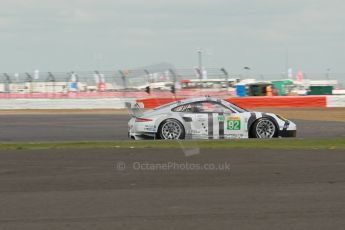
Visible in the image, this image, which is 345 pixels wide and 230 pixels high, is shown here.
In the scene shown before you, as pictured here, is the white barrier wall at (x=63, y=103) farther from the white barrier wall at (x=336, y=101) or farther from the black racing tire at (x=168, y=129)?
the black racing tire at (x=168, y=129)

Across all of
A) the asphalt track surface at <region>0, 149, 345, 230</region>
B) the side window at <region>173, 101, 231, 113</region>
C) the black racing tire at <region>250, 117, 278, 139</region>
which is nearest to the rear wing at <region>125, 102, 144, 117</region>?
the side window at <region>173, 101, 231, 113</region>

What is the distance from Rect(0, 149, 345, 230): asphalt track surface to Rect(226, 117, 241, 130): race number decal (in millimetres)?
4053

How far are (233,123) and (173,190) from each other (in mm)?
8061

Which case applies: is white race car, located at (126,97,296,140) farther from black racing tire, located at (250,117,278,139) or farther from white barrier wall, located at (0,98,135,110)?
white barrier wall, located at (0,98,135,110)

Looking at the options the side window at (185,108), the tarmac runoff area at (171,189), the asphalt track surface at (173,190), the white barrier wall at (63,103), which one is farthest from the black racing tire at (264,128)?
the white barrier wall at (63,103)

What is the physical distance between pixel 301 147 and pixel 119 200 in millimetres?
6015

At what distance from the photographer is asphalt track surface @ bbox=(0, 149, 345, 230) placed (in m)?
6.17

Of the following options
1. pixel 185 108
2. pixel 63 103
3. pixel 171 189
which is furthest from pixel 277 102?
pixel 171 189

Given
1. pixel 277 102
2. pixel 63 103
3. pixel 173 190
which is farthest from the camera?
pixel 63 103

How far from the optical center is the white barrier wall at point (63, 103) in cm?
3900

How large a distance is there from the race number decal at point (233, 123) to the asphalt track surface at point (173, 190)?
160 inches

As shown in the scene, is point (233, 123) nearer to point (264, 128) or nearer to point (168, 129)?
point (264, 128)

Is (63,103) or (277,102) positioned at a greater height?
(63,103)

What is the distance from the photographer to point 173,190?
25.7ft
